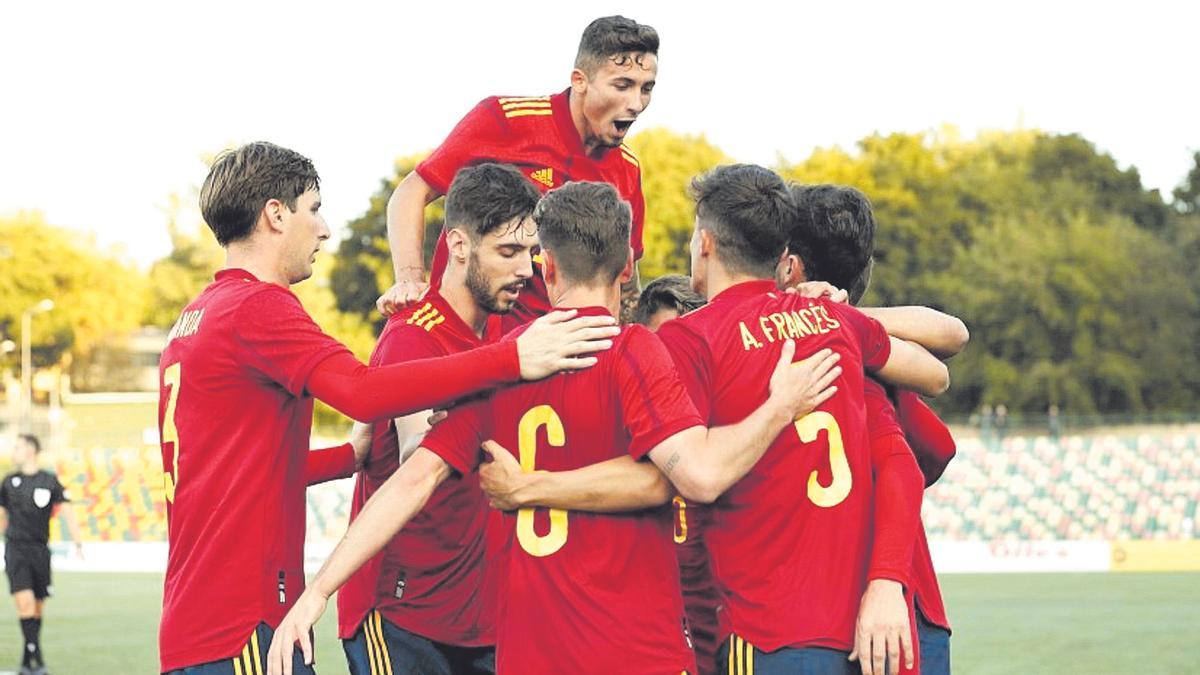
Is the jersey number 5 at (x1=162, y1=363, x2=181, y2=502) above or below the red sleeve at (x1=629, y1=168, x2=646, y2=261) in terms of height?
below

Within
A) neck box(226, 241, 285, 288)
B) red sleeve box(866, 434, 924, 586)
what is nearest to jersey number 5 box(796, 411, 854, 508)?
red sleeve box(866, 434, 924, 586)

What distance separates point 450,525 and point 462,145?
1.70m

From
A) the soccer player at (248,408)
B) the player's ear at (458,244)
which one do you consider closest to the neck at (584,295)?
the soccer player at (248,408)

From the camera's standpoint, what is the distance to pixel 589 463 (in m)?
4.59

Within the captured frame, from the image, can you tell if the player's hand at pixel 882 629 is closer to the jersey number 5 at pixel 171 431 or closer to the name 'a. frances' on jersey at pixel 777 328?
the name 'a. frances' on jersey at pixel 777 328

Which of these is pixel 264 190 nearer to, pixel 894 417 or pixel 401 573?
pixel 401 573

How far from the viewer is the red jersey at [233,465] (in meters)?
4.71

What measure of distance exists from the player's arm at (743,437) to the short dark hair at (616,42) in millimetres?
2012

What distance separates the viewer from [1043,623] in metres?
18.5

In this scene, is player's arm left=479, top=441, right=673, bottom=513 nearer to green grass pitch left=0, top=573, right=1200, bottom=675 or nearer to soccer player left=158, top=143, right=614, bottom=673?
soccer player left=158, top=143, right=614, bottom=673

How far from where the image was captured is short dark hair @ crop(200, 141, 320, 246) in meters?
4.89

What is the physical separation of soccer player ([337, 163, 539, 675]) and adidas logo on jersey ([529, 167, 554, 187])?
83 centimetres

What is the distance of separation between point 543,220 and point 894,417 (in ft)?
4.55

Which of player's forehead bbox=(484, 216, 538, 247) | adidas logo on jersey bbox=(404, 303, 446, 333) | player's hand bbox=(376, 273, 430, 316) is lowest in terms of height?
adidas logo on jersey bbox=(404, 303, 446, 333)
